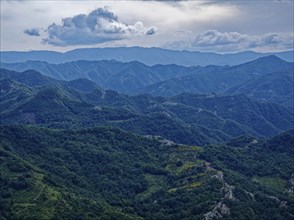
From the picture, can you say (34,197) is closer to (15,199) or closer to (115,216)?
(15,199)

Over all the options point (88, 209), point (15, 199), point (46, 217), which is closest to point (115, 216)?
point (88, 209)

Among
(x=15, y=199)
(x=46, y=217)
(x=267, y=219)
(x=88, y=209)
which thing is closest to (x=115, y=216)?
(x=88, y=209)

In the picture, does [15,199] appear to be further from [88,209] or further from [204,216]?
[204,216]

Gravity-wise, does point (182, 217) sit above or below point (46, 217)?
below

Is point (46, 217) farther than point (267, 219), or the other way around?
point (267, 219)

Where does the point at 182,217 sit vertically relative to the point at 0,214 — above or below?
below

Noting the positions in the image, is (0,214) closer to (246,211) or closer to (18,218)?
(18,218)

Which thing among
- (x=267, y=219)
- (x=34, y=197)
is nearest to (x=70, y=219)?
(x=34, y=197)

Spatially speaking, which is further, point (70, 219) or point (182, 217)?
point (182, 217)
